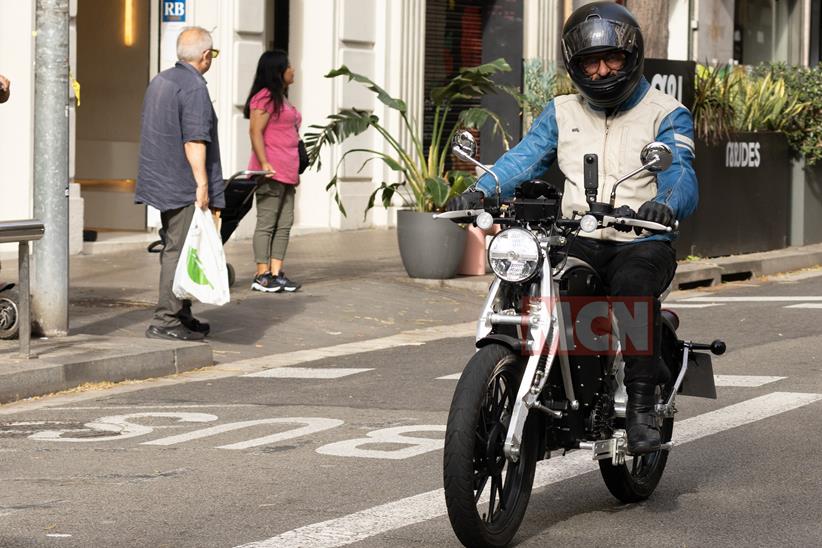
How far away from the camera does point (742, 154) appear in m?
17.4

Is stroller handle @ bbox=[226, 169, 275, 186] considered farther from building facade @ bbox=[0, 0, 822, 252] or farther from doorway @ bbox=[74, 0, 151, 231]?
doorway @ bbox=[74, 0, 151, 231]

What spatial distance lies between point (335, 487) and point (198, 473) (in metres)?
0.66

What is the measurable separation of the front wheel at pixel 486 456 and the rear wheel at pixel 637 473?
2.07 feet

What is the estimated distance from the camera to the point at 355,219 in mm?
19328

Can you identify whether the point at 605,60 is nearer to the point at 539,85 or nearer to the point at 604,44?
the point at 604,44

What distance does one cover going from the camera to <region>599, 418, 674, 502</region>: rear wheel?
20.2 ft

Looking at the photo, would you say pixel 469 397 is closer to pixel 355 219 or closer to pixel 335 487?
pixel 335 487

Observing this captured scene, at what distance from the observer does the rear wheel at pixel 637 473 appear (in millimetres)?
6168

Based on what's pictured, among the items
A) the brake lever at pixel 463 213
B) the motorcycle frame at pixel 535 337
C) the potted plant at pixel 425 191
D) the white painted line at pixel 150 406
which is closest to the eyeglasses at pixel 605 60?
the brake lever at pixel 463 213

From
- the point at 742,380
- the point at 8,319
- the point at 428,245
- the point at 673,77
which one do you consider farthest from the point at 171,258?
the point at 673,77

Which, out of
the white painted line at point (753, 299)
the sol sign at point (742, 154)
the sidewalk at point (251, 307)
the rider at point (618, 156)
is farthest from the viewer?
the sol sign at point (742, 154)

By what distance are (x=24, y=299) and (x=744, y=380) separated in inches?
163

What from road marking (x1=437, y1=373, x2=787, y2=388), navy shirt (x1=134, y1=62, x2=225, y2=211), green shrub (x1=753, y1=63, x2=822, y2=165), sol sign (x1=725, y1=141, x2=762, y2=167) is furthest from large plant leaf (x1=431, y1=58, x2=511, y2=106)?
road marking (x1=437, y1=373, x2=787, y2=388)

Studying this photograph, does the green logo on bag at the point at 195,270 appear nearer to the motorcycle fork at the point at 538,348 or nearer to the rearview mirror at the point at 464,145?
the rearview mirror at the point at 464,145
